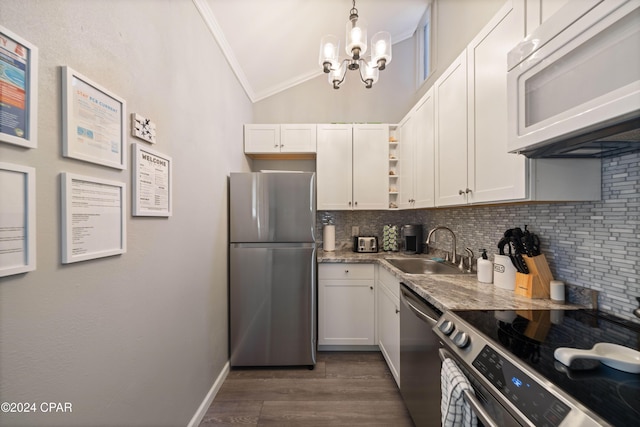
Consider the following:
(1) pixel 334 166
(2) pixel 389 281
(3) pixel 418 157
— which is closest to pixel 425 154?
(3) pixel 418 157

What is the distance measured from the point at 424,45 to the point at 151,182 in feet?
10.0

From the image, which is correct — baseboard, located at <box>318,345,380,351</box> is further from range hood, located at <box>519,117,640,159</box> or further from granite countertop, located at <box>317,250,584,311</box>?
range hood, located at <box>519,117,640,159</box>

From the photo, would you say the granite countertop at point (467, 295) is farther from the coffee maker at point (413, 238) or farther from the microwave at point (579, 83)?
the coffee maker at point (413, 238)

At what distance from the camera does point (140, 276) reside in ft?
3.47

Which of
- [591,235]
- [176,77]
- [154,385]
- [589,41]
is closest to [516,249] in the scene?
[591,235]

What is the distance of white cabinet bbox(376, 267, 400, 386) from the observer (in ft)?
5.84

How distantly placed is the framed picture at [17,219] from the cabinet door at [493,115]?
1630mm

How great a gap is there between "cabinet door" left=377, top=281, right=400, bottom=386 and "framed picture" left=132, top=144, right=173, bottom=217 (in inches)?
62.0

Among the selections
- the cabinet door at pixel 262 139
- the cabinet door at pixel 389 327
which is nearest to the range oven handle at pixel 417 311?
the cabinet door at pixel 389 327

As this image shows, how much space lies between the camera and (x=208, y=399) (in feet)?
5.57

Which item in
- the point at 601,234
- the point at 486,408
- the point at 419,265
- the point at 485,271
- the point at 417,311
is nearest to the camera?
the point at 486,408

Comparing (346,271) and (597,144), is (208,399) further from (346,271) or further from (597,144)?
(597,144)


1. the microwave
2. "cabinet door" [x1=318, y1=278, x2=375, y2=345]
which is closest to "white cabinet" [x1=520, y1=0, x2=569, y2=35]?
the microwave

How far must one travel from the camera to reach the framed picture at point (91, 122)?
729mm
